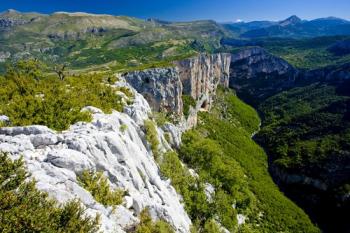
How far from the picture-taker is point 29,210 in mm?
23859

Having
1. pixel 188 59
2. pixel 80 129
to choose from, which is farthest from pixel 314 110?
pixel 80 129

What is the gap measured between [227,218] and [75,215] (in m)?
54.9

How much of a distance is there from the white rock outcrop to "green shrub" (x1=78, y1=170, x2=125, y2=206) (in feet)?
2.46

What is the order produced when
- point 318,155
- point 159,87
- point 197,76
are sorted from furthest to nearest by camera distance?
point 197,76, point 318,155, point 159,87

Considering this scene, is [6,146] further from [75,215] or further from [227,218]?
[227,218]

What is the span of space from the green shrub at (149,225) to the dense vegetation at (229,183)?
63.6 feet

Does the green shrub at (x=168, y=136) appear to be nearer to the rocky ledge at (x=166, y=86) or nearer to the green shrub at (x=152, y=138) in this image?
the green shrub at (x=152, y=138)

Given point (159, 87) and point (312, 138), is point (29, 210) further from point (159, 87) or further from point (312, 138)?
point (312, 138)

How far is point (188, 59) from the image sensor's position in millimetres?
154000

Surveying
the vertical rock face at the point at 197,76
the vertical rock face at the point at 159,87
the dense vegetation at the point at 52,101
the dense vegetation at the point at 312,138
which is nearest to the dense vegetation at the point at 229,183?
the dense vegetation at the point at 312,138

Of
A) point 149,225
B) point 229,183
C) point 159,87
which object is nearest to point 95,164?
point 149,225

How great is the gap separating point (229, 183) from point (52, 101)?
58.2m

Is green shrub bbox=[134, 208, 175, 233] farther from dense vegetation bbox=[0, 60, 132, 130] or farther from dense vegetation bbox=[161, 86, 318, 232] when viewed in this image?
dense vegetation bbox=[161, 86, 318, 232]

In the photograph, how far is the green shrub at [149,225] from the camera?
112 ft
